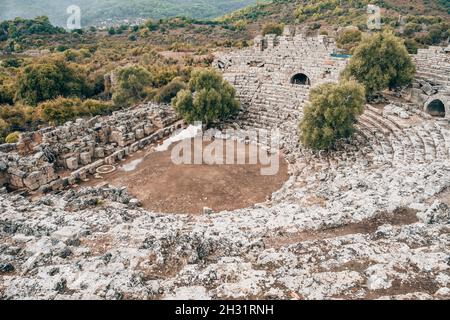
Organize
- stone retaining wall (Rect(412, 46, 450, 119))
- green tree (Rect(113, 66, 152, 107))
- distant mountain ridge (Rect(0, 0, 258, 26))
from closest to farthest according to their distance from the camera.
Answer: stone retaining wall (Rect(412, 46, 450, 119))
green tree (Rect(113, 66, 152, 107))
distant mountain ridge (Rect(0, 0, 258, 26))

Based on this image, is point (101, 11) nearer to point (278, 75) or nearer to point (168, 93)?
point (168, 93)

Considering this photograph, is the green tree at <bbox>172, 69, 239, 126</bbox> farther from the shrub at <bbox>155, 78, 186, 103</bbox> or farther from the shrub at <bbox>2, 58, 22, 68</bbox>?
the shrub at <bbox>2, 58, 22, 68</bbox>

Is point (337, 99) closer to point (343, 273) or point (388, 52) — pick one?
point (388, 52)

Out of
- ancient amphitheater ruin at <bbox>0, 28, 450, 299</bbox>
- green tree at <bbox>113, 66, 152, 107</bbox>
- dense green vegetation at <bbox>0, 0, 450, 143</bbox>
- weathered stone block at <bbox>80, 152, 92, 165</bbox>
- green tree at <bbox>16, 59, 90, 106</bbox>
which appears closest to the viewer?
ancient amphitheater ruin at <bbox>0, 28, 450, 299</bbox>

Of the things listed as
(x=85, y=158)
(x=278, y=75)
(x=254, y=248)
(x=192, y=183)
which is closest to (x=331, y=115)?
(x=192, y=183)

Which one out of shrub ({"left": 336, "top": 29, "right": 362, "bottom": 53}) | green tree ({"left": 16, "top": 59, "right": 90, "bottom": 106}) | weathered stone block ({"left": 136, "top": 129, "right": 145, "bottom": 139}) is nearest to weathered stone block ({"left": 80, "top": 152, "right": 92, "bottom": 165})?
weathered stone block ({"left": 136, "top": 129, "right": 145, "bottom": 139})
